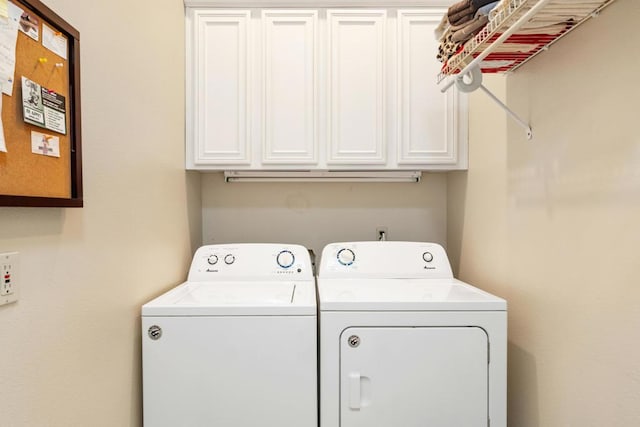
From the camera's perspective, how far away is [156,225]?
1.46 metres

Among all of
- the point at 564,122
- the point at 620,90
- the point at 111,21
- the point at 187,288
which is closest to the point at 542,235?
the point at 564,122

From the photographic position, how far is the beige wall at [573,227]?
896 millimetres

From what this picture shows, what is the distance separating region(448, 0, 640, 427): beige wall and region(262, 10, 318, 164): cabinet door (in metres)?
0.86

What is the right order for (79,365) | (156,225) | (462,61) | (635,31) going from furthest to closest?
(156,225)
(462,61)
(79,365)
(635,31)

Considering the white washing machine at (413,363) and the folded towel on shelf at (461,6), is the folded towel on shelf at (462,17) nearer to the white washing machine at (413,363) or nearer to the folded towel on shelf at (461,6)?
the folded towel on shelf at (461,6)

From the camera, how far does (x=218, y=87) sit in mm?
1745

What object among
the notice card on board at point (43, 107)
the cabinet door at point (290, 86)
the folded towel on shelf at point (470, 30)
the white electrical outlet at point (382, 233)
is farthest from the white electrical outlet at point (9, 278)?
the white electrical outlet at point (382, 233)

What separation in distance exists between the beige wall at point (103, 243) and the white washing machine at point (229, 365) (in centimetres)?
11

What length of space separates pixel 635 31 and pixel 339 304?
114 centimetres

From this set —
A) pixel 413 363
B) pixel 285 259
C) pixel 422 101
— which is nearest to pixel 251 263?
pixel 285 259

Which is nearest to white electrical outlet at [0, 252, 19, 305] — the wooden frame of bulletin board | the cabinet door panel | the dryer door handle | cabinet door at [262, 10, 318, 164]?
Answer: the wooden frame of bulletin board

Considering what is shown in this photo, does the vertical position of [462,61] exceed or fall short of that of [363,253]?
it exceeds it

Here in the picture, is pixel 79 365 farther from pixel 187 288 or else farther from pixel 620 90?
pixel 620 90

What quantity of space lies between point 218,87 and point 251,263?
2.99ft
